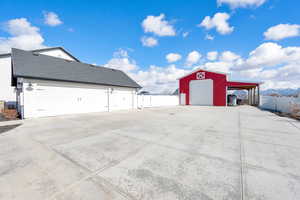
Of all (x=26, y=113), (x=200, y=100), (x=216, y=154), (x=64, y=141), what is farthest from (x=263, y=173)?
(x=200, y=100)

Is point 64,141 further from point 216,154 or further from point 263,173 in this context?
point 263,173

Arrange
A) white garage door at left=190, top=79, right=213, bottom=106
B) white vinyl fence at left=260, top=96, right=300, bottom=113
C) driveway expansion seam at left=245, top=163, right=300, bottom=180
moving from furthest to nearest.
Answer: white garage door at left=190, top=79, right=213, bottom=106 < white vinyl fence at left=260, top=96, right=300, bottom=113 < driveway expansion seam at left=245, top=163, right=300, bottom=180

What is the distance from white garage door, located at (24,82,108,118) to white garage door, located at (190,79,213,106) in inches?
553

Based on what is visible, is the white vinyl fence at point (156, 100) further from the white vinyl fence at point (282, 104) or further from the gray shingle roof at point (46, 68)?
the white vinyl fence at point (282, 104)

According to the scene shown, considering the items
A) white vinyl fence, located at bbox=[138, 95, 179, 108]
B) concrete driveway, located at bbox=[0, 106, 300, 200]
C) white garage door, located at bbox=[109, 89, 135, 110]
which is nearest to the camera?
concrete driveway, located at bbox=[0, 106, 300, 200]

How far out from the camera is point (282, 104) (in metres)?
12.3

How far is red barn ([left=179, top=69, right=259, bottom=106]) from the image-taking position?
1802cm

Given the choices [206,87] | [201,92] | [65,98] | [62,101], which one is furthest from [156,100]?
[62,101]

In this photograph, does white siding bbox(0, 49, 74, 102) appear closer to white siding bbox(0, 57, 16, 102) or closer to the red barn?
white siding bbox(0, 57, 16, 102)

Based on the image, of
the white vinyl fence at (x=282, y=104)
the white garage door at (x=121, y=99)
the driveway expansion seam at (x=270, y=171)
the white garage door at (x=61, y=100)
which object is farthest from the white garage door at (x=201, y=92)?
the driveway expansion seam at (x=270, y=171)

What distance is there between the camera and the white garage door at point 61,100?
785 centimetres

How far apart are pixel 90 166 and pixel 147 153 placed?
4.21 ft

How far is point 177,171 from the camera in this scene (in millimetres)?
2369

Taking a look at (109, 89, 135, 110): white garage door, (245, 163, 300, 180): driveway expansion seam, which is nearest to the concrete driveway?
(245, 163, 300, 180): driveway expansion seam
